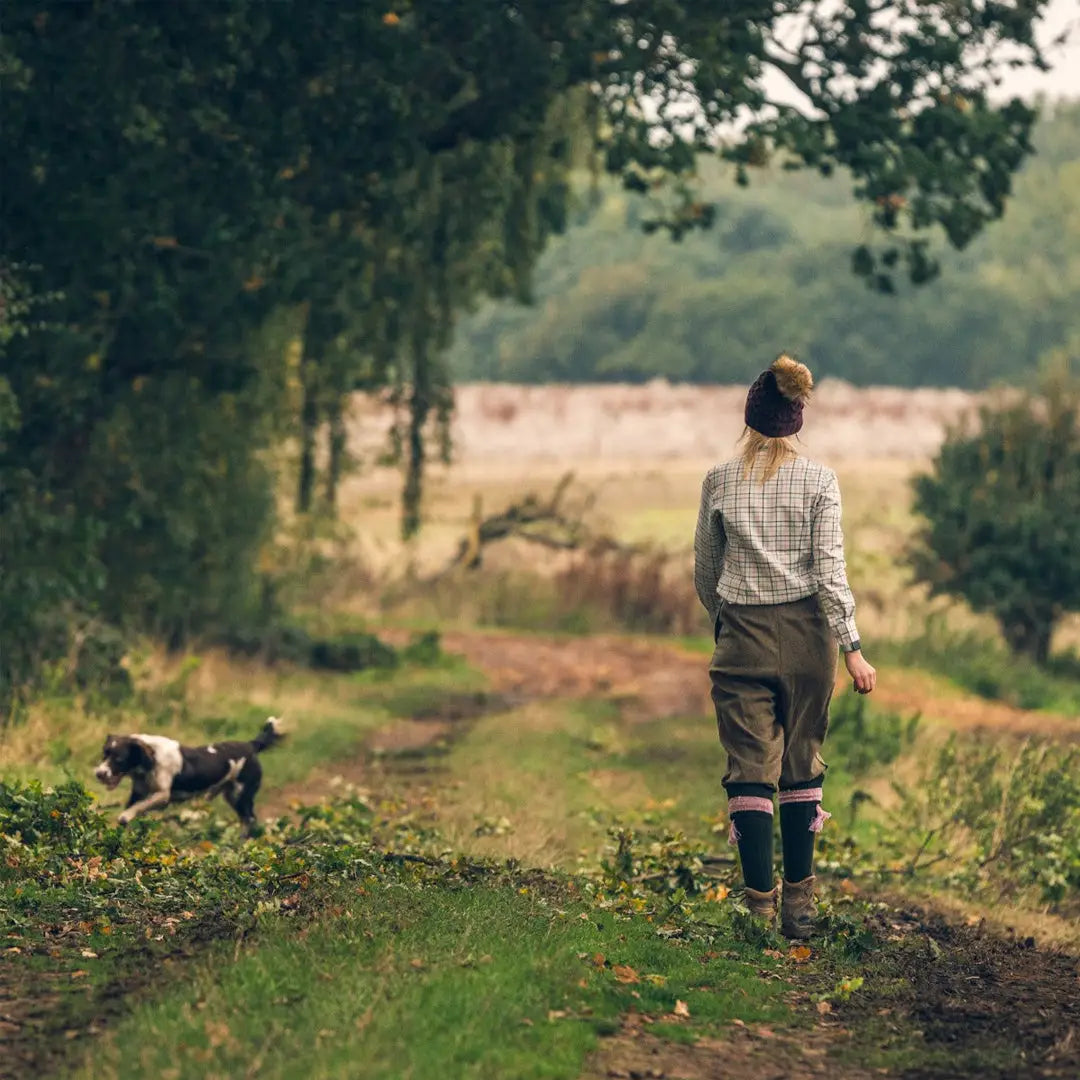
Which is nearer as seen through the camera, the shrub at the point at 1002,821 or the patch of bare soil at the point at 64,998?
the patch of bare soil at the point at 64,998

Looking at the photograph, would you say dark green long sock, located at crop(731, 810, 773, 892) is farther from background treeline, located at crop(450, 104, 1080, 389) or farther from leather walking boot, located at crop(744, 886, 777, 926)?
background treeline, located at crop(450, 104, 1080, 389)

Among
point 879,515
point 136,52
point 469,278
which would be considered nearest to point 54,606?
point 136,52

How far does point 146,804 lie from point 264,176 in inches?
250

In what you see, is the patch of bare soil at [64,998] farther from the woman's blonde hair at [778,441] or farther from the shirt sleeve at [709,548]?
the woman's blonde hair at [778,441]

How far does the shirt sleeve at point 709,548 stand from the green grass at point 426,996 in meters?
1.51

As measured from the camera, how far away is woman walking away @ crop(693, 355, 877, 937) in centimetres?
834

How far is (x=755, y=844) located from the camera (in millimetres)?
8422

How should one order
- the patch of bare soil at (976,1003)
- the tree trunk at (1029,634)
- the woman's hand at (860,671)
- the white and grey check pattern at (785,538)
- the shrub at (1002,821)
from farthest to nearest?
the tree trunk at (1029,634) < the shrub at (1002,821) < the white and grey check pattern at (785,538) < the woman's hand at (860,671) < the patch of bare soil at (976,1003)

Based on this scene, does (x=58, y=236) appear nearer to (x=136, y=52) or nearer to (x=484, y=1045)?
(x=136, y=52)

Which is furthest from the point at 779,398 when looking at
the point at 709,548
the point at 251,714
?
the point at 251,714

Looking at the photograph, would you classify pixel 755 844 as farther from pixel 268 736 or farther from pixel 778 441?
pixel 268 736

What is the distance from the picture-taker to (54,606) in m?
16.8

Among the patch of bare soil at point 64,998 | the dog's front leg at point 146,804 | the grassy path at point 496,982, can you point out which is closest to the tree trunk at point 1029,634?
the grassy path at point 496,982

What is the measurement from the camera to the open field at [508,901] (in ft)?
21.4
